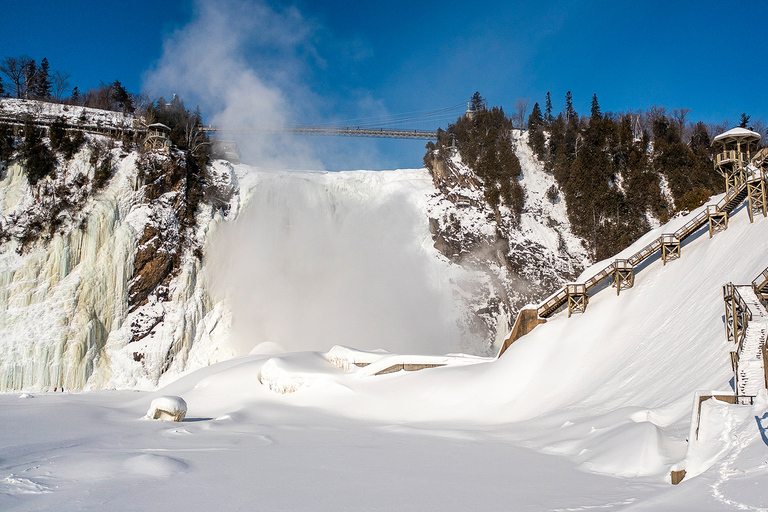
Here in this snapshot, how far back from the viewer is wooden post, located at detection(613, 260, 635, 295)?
896 inches

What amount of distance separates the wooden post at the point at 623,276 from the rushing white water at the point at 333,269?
1952cm

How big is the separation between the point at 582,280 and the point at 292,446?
17293 mm

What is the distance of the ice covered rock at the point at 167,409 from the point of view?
17312 mm

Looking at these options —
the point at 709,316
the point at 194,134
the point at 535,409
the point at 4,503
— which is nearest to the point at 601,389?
the point at 535,409

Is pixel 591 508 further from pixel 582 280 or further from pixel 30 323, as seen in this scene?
pixel 30 323

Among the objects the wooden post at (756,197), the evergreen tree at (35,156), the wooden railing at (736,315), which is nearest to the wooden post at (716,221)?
the wooden post at (756,197)

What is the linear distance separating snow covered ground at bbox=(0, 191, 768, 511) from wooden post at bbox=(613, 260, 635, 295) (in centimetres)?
56

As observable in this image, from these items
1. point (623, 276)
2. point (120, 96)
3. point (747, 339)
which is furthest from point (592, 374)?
point (120, 96)

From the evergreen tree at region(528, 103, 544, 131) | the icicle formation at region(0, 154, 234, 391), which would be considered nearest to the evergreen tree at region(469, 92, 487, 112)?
the evergreen tree at region(528, 103, 544, 131)

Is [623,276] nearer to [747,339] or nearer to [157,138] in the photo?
[747,339]

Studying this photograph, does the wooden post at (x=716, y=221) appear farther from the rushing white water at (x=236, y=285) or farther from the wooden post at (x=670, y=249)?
the rushing white water at (x=236, y=285)

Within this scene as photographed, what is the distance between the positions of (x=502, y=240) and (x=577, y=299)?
2227 cm

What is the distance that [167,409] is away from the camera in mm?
17312

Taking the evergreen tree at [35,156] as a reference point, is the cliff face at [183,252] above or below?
below
